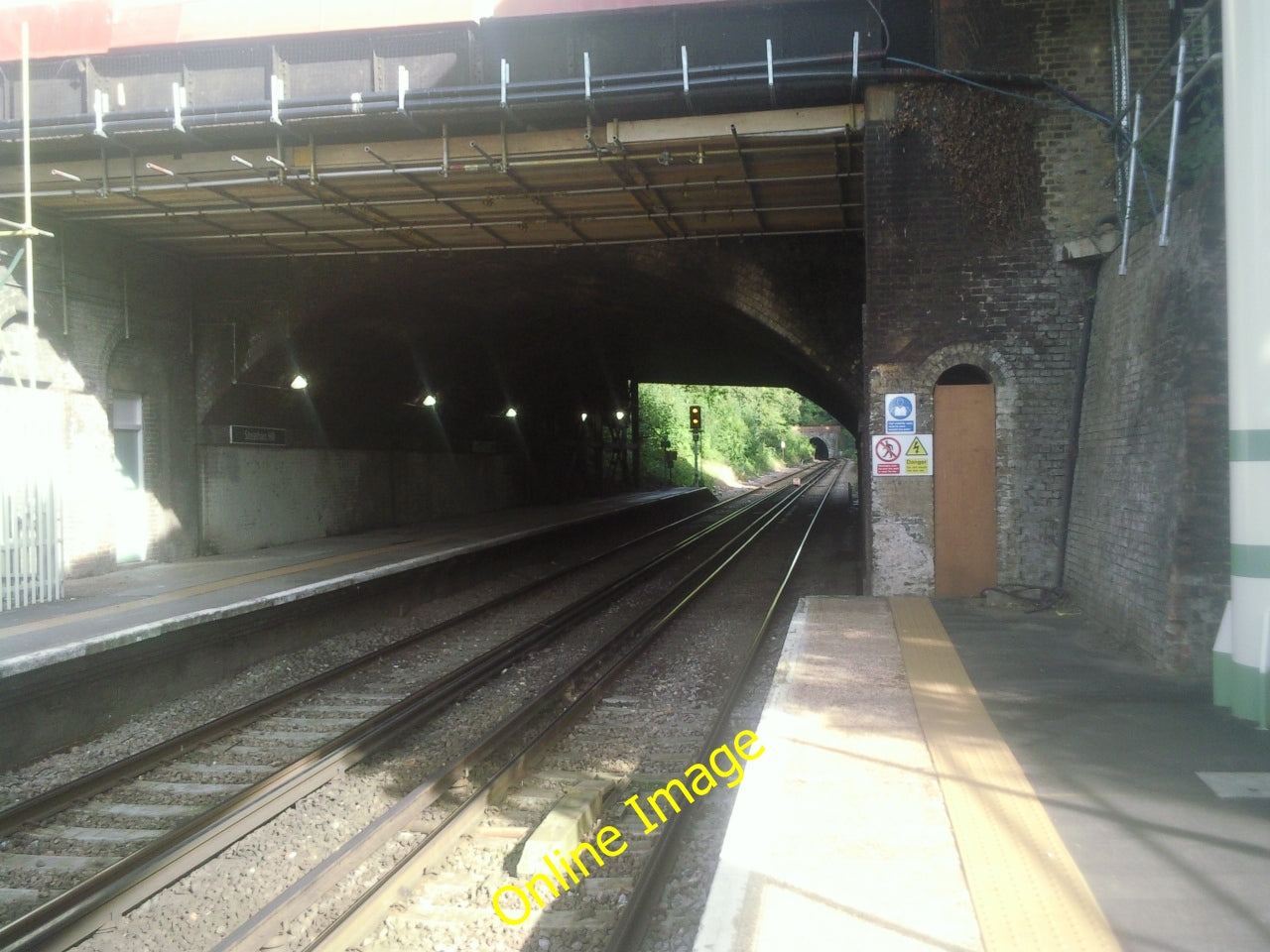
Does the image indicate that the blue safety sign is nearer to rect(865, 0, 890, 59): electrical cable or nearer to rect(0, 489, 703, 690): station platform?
rect(865, 0, 890, 59): electrical cable

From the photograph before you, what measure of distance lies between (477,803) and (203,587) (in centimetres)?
666

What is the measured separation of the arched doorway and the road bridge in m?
0.03

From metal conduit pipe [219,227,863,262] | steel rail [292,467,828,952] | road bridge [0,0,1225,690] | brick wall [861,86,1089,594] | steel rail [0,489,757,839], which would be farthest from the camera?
metal conduit pipe [219,227,863,262]

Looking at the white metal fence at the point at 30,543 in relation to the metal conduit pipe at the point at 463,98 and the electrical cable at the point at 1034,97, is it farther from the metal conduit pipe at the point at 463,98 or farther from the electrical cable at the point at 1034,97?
the electrical cable at the point at 1034,97

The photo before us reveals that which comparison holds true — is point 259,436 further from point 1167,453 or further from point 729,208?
point 1167,453

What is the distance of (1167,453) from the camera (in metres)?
6.66

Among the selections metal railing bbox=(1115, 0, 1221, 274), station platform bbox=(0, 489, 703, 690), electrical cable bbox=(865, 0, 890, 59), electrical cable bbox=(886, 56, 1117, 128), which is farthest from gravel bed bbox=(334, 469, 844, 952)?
electrical cable bbox=(865, 0, 890, 59)

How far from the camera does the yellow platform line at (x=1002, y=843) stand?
10.1 ft

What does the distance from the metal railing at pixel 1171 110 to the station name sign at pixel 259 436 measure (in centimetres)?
1252

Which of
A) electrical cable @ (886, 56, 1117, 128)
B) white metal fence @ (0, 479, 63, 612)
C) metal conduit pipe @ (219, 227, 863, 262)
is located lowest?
white metal fence @ (0, 479, 63, 612)

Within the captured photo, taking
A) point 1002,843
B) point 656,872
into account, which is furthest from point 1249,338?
point 656,872

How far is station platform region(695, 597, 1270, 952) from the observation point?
10.3 feet

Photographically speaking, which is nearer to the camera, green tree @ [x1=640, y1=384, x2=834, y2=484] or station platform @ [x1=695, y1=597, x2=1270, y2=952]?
station platform @ [x1=695, y1=597, x2=1270, y2=952]

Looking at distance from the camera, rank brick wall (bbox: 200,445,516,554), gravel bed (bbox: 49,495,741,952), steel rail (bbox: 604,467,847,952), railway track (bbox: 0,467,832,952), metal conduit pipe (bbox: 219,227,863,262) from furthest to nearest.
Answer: brick wall (bbox: 200,445,516,554) < metal conduit pipe (bbox: 219,227,863,262) < railway track (bbox: 0,467,832,952) < gravel bed (bbox: 49,495,741,952) < steel rail (bbox: 604,467,847,952)
